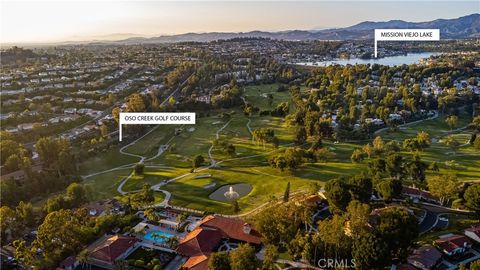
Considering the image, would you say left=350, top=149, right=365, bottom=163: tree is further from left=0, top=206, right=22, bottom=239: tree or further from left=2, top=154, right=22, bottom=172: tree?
left=2, top=154, right=22, bottom=172: tree

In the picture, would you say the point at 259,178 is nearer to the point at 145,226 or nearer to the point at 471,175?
the point at 145,226

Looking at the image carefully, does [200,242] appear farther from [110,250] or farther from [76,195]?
[76,195]

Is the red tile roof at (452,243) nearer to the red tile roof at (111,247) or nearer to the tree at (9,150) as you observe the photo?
the red tile roof at (111,247)

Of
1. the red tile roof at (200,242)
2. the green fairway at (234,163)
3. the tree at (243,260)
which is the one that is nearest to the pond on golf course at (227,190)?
the green fairway at (234,163)

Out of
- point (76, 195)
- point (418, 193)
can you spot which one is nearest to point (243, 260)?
point (76, 195)

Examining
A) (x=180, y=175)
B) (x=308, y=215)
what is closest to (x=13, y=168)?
(x=180, y=175)

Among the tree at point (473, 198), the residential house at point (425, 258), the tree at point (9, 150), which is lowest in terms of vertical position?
the residential house at point (425, 258)
